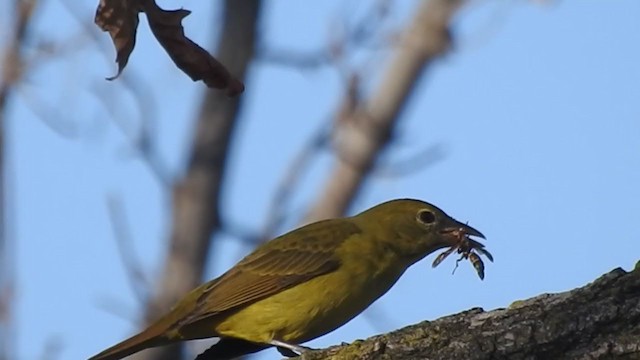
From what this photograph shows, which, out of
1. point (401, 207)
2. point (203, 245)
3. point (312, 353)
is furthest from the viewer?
point (203, 245)

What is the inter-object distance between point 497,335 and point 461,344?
99mm

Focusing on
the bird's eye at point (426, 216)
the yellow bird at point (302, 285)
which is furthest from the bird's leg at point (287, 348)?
the bird's eye at point (426, 216)

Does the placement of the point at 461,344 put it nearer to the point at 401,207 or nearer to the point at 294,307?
the point at 294,307

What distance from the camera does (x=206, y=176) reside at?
8648mm

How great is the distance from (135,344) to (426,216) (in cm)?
165

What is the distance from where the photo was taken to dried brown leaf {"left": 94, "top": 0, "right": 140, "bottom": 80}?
332cm

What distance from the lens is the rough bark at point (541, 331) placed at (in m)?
3.39

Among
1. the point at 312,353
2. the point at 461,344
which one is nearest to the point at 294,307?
the point at 312,353

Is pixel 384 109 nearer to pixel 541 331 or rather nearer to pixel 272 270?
pixel 272 270

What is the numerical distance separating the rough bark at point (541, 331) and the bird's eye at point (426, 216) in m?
2.82

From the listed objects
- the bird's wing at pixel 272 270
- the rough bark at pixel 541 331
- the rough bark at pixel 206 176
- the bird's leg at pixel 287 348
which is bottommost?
the rough bark at pixel 541 331

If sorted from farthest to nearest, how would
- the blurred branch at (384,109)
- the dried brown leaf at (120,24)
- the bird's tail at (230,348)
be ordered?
1. the blurred branch at (384,109)
2. the bird's tail at (230,348)
3. the dried brown leaf at (120,24)

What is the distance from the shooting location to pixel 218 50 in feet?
28.6

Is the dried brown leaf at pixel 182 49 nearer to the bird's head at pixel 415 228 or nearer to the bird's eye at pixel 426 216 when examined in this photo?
the bird's head at pixel 415 228
